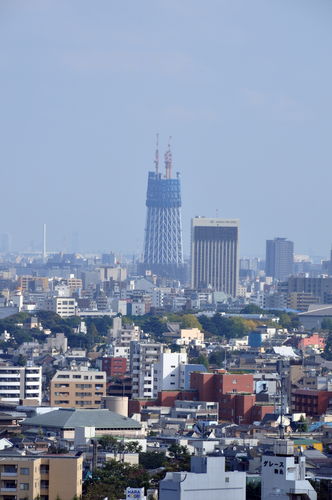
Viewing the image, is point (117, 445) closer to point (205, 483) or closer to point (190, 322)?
point (205, 483)

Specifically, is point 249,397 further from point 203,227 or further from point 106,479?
point 203,227

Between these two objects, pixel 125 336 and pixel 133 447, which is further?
pixel 125 336

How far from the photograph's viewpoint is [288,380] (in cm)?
4712

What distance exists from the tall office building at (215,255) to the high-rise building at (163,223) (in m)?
25.6

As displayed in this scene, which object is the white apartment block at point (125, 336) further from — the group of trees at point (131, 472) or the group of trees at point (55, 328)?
the group of trees at point (131, 472)

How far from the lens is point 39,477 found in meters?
25.0

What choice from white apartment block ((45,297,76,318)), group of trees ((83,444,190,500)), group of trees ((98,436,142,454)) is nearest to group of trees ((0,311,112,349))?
white apartment block ((45,297,76,318))

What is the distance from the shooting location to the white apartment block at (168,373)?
46.8 m

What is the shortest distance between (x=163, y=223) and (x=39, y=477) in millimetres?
133865

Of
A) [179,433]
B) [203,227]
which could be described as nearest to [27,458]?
[179,433]

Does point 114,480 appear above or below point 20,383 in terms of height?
below

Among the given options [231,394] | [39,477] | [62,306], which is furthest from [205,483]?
[62,306]

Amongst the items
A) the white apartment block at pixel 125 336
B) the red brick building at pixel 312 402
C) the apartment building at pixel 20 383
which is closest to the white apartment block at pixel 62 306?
the white apartment block at pixel 125 336

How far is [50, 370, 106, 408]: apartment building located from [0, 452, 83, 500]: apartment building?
1895 cm
